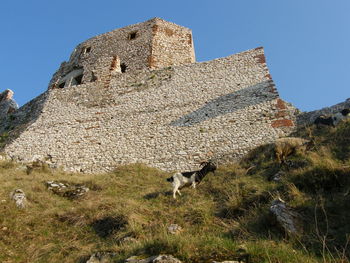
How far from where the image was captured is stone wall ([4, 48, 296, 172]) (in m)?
11.8

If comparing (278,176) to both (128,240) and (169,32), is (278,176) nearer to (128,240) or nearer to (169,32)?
(128,240)

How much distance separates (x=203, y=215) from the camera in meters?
6.26

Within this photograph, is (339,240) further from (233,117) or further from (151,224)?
(233,117)

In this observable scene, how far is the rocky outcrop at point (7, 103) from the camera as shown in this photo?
19125 millimetres

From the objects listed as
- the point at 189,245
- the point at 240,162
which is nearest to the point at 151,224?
the point at 189,245

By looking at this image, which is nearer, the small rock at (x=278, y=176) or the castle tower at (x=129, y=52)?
the small rock at (x=278, y=176)

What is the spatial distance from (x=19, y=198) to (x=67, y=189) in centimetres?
154

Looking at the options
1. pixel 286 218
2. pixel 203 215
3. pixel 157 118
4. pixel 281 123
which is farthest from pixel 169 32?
pixel 286 218

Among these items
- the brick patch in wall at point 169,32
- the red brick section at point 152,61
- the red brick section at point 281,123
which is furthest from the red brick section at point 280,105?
the brick patch in wall at point 169,32

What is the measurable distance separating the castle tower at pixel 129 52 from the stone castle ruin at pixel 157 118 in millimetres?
1037

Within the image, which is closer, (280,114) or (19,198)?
(19,198)

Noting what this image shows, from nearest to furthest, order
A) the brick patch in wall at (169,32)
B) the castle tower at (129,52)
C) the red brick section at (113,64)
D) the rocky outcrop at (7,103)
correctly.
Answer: the red brick section at (113,64) < the castle tower at (129,52) < the rocky outcrop at (7,103) < the brick patch in wall at (169,32)

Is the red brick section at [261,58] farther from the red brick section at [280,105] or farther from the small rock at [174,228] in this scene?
the small rock at [174,228]

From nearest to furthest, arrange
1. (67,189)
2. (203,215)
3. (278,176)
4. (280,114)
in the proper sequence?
(203,215) < (278,176) < (67,189) < (280,114)
